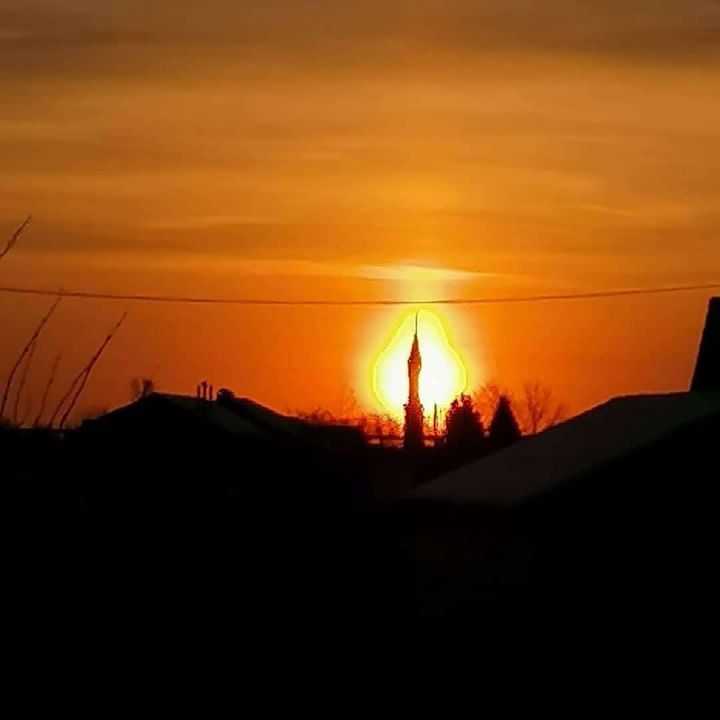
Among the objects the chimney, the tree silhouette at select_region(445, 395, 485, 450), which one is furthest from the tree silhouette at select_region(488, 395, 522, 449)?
the chimney

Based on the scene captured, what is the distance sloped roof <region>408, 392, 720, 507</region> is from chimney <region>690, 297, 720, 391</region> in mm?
3669

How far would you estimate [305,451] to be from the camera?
31.3 ft

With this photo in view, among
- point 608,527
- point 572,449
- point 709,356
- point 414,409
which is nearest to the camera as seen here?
point 608,527

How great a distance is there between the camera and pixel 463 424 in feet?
236

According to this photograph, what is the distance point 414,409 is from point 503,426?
15.7 m

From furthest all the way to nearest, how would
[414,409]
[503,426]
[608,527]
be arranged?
[414,409] → [503,426] → [608,527]

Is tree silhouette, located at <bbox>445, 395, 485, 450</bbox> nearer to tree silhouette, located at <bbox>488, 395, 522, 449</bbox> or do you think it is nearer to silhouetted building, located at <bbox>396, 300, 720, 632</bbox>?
tree silhouette, located at <bbox>488, 395, 522, 449</bbox>

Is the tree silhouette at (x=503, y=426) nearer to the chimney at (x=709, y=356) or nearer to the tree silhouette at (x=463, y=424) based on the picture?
the tree silhouette at (x=463, y=424)

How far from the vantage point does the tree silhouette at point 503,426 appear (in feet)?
197

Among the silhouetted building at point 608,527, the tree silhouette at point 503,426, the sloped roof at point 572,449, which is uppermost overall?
the tree silhouette at point 503,426

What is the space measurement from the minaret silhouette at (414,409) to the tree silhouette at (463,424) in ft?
4.03

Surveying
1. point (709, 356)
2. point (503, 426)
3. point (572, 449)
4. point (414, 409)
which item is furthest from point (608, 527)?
point (414, 409)

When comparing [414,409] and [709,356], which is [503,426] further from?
[709,356]

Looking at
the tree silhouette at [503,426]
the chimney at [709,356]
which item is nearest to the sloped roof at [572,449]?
the chimney at [709,356]
